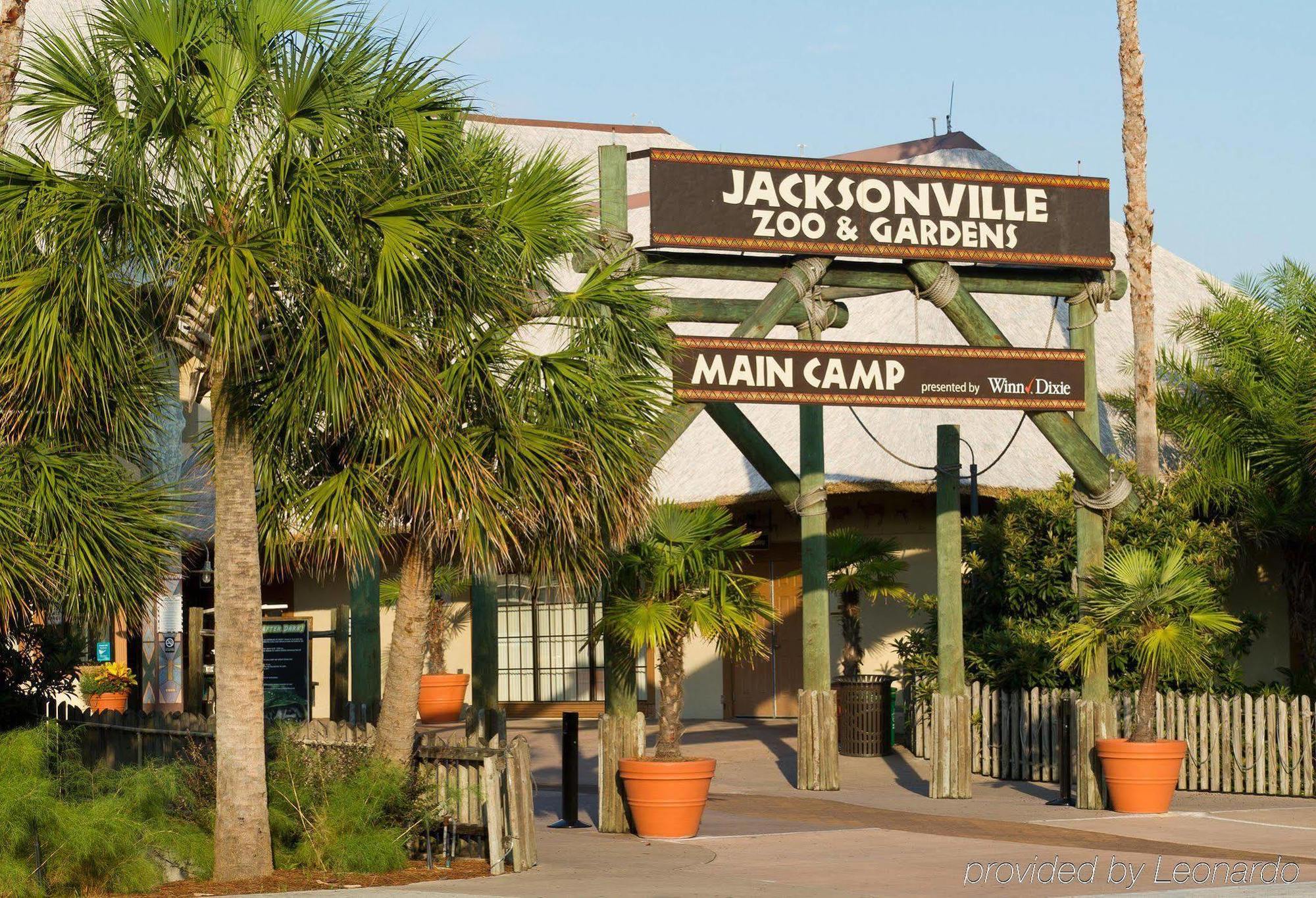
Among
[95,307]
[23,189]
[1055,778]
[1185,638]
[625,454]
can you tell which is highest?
[23,189]

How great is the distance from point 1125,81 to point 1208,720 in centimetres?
1042

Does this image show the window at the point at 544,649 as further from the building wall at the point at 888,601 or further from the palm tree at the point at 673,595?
the palm tree at the point at 673,595

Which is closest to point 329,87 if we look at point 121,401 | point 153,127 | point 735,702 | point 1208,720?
point 153,127

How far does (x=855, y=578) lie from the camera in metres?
23.7

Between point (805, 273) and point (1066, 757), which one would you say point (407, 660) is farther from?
point (1066, 757)

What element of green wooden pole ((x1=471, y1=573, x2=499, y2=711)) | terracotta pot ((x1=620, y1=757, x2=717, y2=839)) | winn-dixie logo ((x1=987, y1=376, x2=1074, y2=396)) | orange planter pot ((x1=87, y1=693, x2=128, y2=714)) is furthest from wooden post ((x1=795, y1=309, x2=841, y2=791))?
orange planter pot ((x1=87, y1=693, x2=128, y2=714))

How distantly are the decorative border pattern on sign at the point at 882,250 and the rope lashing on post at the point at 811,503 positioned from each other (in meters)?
2.96

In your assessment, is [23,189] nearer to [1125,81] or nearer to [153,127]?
[153,127]

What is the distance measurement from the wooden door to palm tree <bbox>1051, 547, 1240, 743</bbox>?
11894 mm

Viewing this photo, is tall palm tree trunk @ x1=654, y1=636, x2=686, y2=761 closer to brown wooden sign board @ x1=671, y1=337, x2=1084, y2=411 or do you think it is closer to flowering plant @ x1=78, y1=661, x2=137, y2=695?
brown wooden sign board @ x1=671, y1=337, x2=1084, y2=411

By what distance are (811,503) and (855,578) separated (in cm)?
549

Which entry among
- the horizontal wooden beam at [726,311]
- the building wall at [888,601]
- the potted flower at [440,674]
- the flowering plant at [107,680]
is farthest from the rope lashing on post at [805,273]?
the flowering plant at [107,680]

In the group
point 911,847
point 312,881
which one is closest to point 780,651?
point 911,847

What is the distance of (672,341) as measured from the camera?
47.1ft
